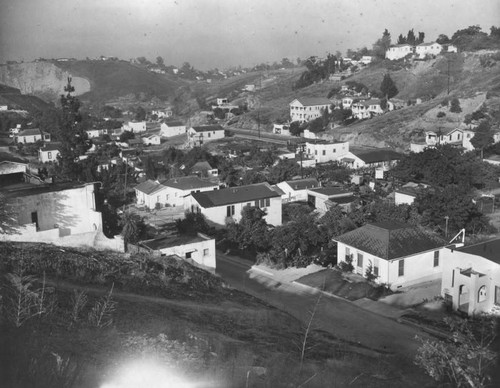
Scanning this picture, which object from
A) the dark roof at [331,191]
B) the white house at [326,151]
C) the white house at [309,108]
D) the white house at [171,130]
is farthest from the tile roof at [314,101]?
the dark roof at [331,191]

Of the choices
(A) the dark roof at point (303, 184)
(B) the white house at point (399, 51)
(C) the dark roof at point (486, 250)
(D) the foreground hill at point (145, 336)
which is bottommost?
(A) the dark roof at point (303, 184)

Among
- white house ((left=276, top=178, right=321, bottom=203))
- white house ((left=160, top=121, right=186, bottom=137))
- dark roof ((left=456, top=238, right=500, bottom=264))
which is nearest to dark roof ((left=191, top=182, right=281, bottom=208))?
white house ((left=276, top=178, right=321, bottom=203))

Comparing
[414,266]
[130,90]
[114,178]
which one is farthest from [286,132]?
[130,90]

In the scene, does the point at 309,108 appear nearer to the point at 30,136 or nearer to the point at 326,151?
the point at 326,151

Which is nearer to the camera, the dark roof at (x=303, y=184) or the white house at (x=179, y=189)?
the dark roof at (x=303, y=184)

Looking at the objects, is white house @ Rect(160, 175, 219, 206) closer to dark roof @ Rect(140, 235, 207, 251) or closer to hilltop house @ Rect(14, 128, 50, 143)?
dark roof @ Rect(140, 235, 207, 251)

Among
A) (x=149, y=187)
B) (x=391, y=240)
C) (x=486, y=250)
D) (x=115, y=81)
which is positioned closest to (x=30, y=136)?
(x=149, y=187)

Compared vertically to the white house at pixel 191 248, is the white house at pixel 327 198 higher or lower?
lower

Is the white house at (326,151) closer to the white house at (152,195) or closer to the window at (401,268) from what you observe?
the white house at (152,195)
